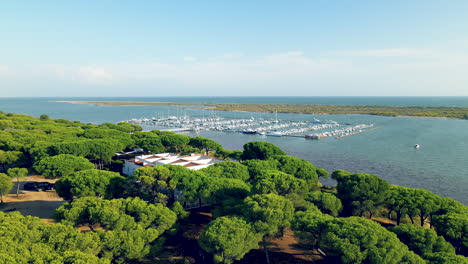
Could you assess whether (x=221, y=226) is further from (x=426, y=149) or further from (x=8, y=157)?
(x=426, y=149)

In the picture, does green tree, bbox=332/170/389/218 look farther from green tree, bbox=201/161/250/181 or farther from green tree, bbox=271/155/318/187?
green tree, bbox=201/161/250/181

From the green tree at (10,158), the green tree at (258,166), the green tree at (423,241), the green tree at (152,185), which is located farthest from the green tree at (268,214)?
the green tree at (10,158)

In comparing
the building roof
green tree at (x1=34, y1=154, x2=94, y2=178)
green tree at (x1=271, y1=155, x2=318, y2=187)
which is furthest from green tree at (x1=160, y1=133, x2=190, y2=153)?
green tree at (x1=271, y1=155, x2=318, y2=187)

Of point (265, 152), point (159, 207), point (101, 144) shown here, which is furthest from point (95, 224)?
point (265, 152)

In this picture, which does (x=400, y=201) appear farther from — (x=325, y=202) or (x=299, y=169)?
(x=299, y=169)

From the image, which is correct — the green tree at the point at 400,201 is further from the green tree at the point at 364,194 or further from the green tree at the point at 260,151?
the green tree at the point at 260,151
